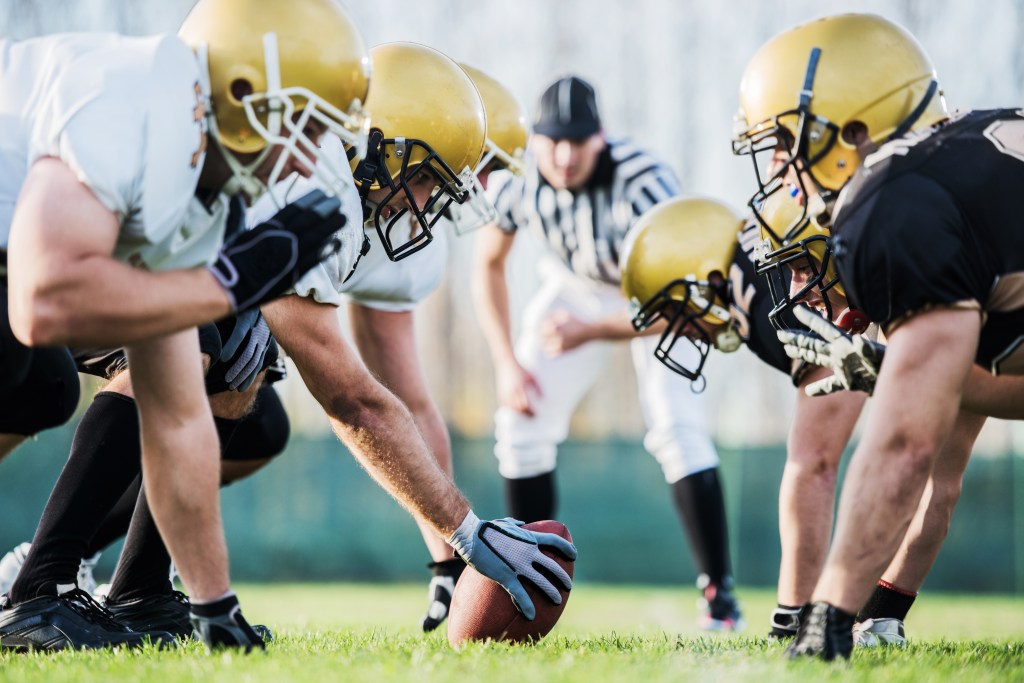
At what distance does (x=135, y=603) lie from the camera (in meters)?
3.44

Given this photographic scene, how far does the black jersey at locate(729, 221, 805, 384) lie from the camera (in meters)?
3.67

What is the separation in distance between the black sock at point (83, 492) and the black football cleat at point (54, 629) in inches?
1.8

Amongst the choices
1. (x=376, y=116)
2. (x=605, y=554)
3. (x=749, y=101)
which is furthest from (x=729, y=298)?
(x=605, y=554)

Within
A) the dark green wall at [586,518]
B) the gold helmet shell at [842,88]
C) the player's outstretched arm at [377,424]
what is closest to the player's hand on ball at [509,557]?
the player's outstretched arm at [377,424]

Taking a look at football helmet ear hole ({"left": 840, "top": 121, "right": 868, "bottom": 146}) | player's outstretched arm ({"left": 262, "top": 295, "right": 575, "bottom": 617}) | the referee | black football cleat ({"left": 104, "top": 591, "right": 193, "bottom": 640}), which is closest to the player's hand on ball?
player's outstretched arm ({"left": 262, "top": 295, "right": 575, "bottom": 617})

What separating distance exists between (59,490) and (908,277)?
7.03 ft

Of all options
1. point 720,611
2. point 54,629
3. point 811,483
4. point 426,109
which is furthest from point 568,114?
point 54,629

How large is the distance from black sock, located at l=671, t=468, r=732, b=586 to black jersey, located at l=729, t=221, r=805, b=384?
1.63 m

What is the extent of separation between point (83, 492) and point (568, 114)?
3135 millimetres

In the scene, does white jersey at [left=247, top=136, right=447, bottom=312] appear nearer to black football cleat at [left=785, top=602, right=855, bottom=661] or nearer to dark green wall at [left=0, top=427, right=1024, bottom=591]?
black football cleat at [left=785, top=602, right=855, bottom=661]

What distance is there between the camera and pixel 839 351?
9.07ft

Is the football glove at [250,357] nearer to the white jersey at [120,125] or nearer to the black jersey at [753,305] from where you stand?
the white jersey at [120,125]

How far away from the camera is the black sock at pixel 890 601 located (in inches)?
136

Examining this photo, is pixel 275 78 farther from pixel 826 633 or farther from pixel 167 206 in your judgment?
pixel 826 633
